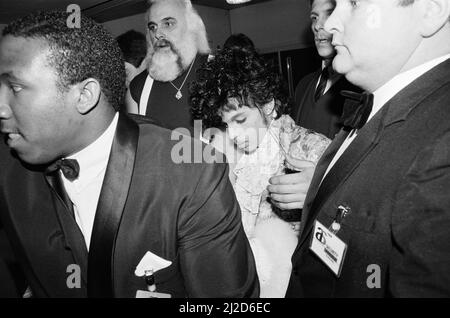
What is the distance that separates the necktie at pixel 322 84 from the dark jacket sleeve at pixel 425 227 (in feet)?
5.98

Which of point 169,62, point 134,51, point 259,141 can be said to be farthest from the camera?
point 134,51

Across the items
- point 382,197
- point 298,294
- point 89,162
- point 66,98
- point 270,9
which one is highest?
point 270,9

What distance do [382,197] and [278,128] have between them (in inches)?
43.1

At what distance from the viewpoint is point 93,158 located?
4.53 feet

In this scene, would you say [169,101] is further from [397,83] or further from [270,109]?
[397,83]

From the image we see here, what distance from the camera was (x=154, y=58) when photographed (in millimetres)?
3322

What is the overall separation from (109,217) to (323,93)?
1.93 meters

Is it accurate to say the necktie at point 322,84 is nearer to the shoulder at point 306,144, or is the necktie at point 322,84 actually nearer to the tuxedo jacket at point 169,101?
the shoulder at point 306,144

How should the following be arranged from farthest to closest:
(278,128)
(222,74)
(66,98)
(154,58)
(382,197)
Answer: (154,58) → (222,74) → (278,128) → (66,98) → (382,197)

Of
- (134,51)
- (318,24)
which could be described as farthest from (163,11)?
A: (318,24)

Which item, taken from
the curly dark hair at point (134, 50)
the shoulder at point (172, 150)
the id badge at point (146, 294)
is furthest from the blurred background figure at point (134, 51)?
the id badge at point (146, 294)

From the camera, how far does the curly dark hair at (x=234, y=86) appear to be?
6.78 ft
